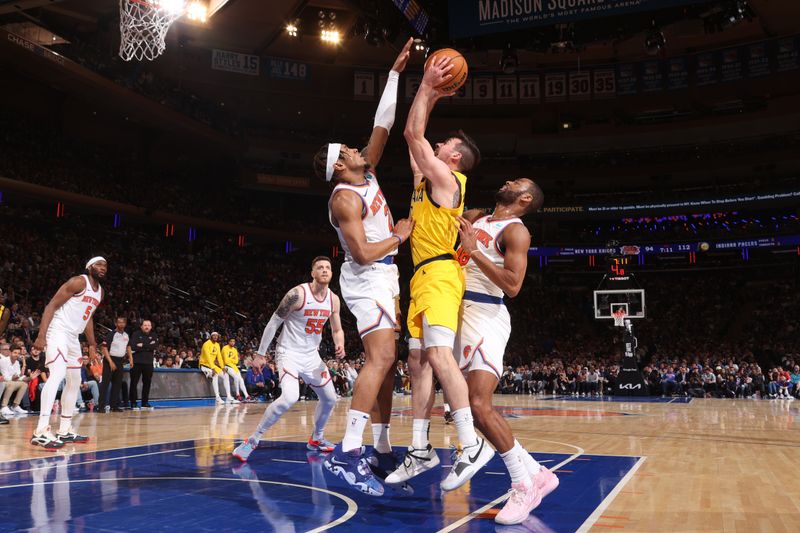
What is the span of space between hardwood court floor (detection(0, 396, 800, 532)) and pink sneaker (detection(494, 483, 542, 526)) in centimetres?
10

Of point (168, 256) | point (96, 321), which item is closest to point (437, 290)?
point (96, 321)

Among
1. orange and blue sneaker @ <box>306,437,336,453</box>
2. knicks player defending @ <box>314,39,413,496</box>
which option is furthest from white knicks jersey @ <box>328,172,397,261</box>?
orange and blue sneaker @ <box>306,437,336,453</box>

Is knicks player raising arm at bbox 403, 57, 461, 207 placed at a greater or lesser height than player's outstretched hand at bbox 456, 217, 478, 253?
greater

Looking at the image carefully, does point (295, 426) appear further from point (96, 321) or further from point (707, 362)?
point (707, 362)

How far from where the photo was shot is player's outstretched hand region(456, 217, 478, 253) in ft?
14.0

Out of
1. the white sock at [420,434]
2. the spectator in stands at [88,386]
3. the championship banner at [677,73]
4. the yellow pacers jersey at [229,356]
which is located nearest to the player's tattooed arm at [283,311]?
the white sock at [420,434]

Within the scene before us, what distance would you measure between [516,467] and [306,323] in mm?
3716

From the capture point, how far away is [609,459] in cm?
666

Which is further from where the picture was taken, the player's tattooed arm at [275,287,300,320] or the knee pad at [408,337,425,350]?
the player's tattooed arm at [275,287,300,320]

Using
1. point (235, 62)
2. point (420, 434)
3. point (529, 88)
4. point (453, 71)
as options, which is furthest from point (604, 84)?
point (420, 434)

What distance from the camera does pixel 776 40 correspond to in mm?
27156

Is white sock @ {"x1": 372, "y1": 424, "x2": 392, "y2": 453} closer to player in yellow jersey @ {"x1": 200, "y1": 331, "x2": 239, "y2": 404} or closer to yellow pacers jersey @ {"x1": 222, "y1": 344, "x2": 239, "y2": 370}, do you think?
player in yellow jersey @ {"x1": 200, "y1": 331, "x2": 239, "y2": 404}

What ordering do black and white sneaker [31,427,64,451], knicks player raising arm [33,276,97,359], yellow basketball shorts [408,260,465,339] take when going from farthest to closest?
knicks player raising arm [33,276,97,359] → black and white sneaker [31,427,64,451] → yellow basketball shorts [408,260,465,339]

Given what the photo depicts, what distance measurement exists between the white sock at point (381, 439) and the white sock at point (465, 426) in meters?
0.77
